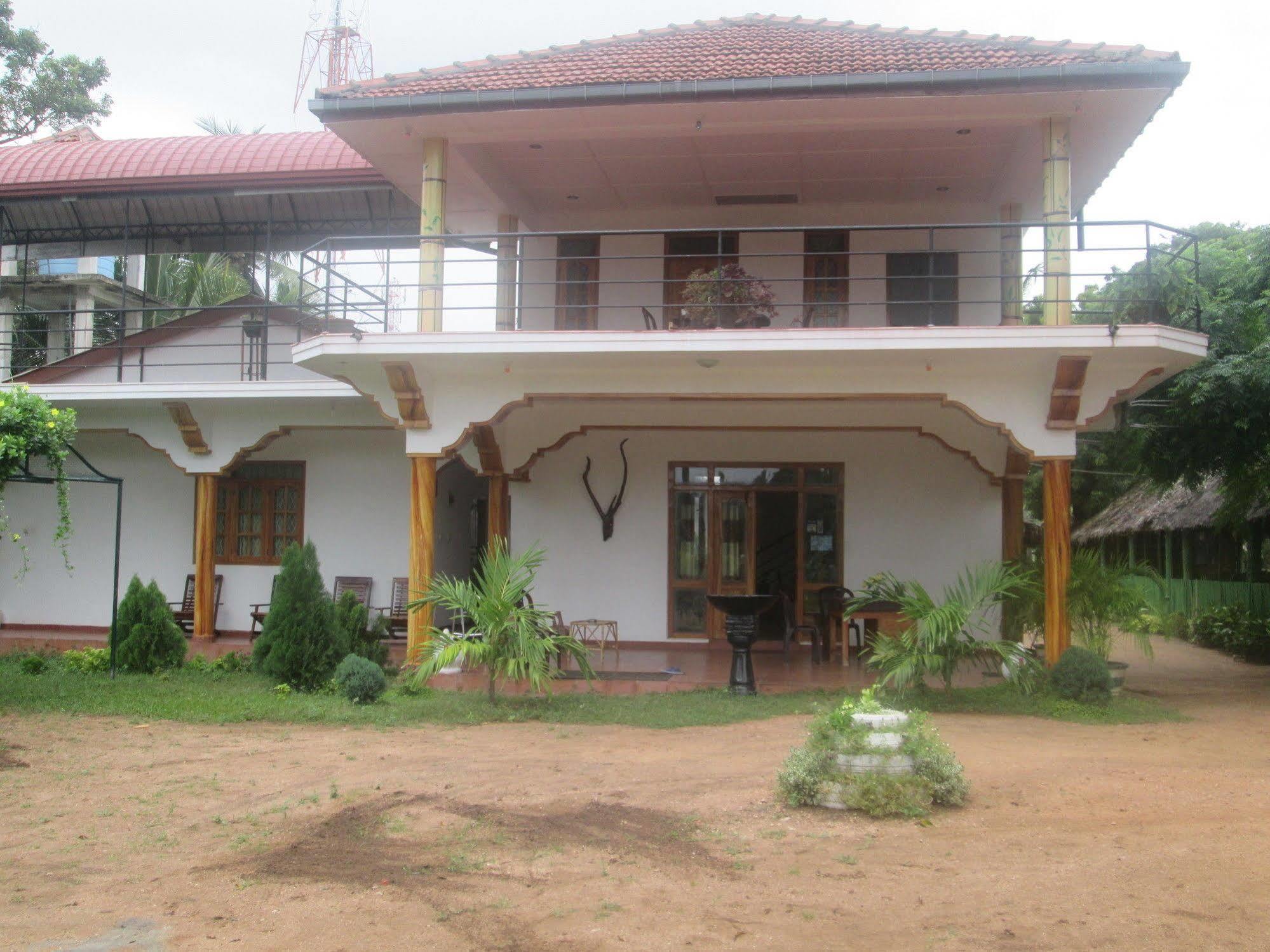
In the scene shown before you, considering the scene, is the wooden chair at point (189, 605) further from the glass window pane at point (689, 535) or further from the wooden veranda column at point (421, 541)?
the glass window pane at point (689, 535)

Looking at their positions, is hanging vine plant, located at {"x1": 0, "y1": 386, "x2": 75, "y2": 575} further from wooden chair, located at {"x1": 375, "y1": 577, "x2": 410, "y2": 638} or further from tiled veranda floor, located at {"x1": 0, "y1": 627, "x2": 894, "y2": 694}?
wooden chair, located at {"x1": 375, "y1": 577, "x2": 410, "y2": 638}

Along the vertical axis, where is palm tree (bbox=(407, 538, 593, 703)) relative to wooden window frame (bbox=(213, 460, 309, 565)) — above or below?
below

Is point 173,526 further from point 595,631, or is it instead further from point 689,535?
point 689,535

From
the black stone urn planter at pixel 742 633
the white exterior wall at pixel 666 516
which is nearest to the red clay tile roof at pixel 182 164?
the white exterior wall at pixel 666 516

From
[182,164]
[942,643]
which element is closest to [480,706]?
[942,643]

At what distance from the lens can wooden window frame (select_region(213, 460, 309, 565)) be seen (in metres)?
15.6

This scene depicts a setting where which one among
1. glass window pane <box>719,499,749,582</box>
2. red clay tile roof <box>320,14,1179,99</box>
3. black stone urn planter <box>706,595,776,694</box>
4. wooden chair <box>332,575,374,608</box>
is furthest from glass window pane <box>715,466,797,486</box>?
red clay tile roof <box>320,14,1179,99</box>

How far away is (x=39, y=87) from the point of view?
2719cm

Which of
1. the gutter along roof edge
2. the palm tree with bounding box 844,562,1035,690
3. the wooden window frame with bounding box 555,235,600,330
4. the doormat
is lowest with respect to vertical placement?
the doormat

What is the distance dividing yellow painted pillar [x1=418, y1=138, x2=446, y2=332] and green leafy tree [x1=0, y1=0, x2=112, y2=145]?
20.6 m

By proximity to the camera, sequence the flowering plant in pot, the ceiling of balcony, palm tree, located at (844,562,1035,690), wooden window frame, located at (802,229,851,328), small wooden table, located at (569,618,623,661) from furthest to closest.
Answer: wooden window frame, located at (802,229,851,328)
small wooden table, located at (569,618,623,661)
the flowering plant in pot
the ceiling of balcony
palm tree, located at (844,562,1035,690)

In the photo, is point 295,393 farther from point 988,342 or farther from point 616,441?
point 988,342

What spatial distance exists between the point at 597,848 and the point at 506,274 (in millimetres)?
8867

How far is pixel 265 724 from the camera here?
31.3ft
